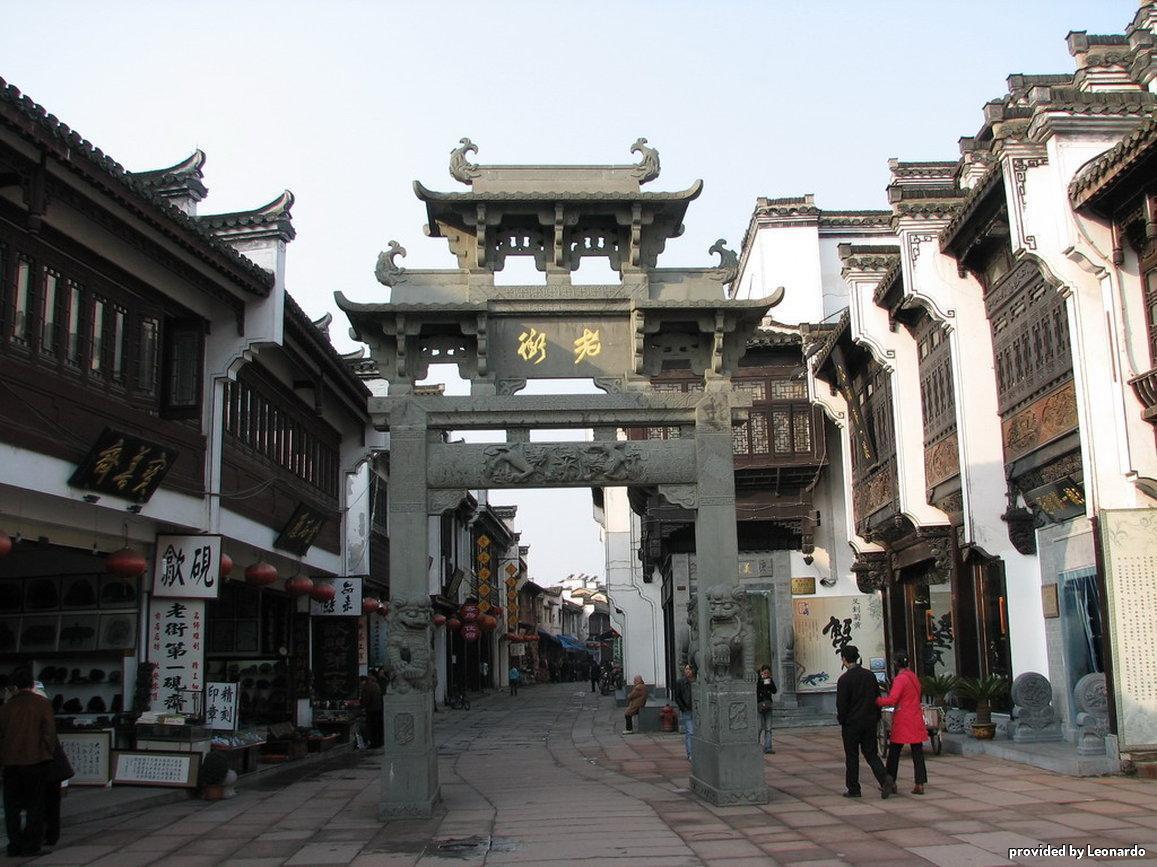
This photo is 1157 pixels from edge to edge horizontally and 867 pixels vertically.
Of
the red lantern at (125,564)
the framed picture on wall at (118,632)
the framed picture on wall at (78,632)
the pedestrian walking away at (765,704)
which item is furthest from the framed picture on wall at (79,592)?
the pedestrian walking away at (765,704)

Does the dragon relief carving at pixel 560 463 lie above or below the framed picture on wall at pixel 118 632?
above

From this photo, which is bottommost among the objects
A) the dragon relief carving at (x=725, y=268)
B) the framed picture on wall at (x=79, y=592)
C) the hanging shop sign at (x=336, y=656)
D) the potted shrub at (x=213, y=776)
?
the potted shrub at (x=213, y=776)

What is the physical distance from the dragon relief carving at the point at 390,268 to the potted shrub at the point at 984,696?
10.3 meters

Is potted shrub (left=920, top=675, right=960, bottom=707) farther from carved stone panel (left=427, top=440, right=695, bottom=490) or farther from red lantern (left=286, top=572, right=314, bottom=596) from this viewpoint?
red lantern (left=286, top=572, right=314, bottom=596)

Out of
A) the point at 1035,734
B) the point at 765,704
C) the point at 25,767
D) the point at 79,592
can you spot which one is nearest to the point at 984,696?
the point at 1035,734

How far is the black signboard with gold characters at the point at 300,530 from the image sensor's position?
65.7 feet

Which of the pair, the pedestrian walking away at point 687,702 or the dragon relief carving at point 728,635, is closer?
the dragon relief carving at point 728,635

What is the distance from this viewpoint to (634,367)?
13812mm

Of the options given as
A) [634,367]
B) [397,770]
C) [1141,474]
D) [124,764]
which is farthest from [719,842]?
[124,764]

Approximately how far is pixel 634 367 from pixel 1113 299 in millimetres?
5781

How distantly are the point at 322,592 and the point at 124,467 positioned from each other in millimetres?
8933

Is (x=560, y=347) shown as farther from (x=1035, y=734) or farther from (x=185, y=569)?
(x=1035, y=734)

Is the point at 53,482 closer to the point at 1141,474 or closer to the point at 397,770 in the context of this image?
the point at 397,770

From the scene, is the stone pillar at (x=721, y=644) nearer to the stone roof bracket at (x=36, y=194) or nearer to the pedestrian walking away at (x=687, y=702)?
the pedestrian walking away at (x=687, y=702)
